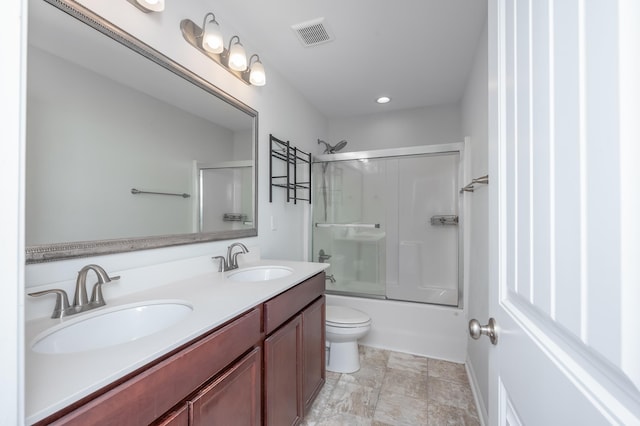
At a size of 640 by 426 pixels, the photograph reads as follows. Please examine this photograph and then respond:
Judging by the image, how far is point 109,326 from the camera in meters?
0.94

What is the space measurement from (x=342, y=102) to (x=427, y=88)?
0.86 meters

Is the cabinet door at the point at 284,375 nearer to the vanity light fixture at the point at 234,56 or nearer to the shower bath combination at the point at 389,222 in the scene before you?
the shower bath combination at the point at 389,222

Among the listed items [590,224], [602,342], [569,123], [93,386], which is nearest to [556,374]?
[602,342]

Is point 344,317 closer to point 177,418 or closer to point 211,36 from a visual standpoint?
point 177,418

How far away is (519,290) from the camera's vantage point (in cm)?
56

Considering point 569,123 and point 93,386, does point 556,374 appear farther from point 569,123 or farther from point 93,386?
point 93,386

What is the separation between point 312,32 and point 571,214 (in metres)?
1.92

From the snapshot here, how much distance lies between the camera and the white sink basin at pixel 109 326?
0.80 meters

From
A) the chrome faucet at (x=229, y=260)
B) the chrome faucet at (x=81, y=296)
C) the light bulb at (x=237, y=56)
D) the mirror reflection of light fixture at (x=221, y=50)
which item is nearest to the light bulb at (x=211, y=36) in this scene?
the mirror reflection of light fixture at (x=221, y=50)

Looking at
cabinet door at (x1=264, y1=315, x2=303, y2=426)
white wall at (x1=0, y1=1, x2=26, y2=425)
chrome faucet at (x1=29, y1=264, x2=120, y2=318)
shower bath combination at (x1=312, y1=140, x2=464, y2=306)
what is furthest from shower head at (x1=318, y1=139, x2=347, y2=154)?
white wall at (x1=0, y1=1, x2=26, y2=425)

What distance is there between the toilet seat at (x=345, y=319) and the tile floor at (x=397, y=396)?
1.25 ft

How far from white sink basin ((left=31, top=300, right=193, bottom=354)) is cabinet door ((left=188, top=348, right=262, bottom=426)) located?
27 cm

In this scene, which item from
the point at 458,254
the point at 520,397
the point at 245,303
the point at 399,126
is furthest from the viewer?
the point at 399,126

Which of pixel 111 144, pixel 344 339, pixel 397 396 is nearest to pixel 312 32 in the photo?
pixel 111 144
